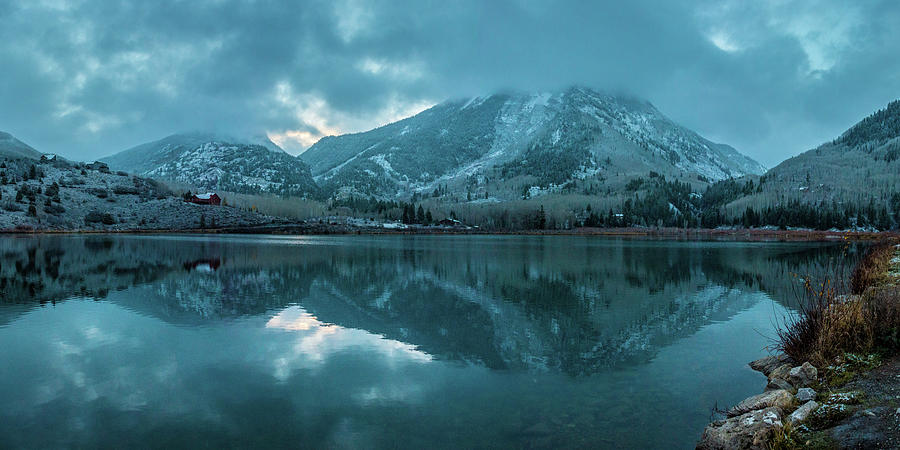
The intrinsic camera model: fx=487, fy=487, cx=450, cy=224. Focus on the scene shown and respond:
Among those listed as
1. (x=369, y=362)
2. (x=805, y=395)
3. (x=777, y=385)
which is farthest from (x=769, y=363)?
(x=369, y=362)

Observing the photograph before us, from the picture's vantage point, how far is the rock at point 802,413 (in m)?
8.41

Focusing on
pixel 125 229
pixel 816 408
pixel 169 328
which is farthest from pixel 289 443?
pixel 125 229

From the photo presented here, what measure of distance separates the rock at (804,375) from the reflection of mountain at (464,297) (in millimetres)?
4390

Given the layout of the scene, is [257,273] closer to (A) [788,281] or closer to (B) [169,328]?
(B) [169,328]

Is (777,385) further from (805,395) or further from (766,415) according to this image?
(766,415)

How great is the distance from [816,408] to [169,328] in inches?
786

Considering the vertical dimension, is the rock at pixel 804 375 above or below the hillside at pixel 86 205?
below

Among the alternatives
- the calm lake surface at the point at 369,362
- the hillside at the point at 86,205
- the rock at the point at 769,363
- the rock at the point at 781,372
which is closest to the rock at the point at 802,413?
the calm lake surface at the point at 369,362

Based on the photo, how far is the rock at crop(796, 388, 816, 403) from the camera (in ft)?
31.4

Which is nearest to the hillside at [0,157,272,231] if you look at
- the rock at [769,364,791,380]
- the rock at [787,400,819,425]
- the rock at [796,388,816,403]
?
the rock at [769,364,791,380]

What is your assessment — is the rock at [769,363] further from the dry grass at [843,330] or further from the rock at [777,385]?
the rock at [777,385]

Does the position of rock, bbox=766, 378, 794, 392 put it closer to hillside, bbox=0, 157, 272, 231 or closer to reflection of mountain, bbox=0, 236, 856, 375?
reflection of mountain, bbox=0, 236, 856, 375

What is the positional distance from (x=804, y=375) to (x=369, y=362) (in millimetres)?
11202

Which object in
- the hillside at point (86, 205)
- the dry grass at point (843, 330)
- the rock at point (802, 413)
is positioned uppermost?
the hillside at point (86, 205)
